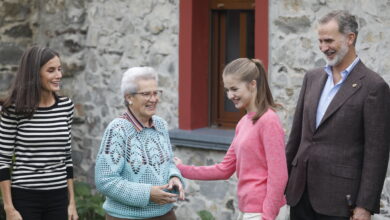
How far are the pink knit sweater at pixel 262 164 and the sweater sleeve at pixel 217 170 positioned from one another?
7.0 inches

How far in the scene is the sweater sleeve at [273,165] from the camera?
12.5ft

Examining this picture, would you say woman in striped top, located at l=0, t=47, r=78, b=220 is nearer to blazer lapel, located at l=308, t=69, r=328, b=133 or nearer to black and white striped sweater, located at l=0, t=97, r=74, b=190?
black and white striped sweater, located at l=0, t=97, r=74, b=190

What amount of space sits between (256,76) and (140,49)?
11.3 feet


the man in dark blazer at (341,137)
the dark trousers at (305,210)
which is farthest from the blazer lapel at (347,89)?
the dark trousers at (305,210)

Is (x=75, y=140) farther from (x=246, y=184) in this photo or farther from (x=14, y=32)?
(x=246, y=184)

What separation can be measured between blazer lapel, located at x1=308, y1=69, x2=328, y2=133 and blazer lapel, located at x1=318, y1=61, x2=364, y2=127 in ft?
0.28

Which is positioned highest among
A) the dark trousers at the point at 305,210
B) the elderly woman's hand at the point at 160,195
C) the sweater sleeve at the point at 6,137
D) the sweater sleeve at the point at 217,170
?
the sweater sleeve at the point at 6,137

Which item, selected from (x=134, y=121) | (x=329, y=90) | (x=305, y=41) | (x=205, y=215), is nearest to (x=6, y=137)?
(x=134, y=121)

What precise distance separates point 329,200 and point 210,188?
2860 mm

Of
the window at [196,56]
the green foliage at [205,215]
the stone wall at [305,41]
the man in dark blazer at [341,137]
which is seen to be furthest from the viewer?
the window at [196,56]

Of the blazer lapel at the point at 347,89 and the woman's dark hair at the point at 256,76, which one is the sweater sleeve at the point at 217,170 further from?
the blazer lapel at the point at 347,89

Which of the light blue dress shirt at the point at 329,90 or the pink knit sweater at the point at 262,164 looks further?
the light blue dress shirt at the point at 329,90

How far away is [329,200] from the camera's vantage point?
13.0ft

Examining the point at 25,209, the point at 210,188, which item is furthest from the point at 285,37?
the point at 25,209
